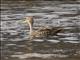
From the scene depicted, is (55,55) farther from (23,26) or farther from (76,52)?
(23,26)

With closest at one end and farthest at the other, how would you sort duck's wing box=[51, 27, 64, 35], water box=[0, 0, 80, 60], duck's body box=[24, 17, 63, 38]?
water box=[0, 0, 80, 60] < duck's body box=[24, 17, 63, 38] < duck's wing box=[51, 27, 64, 35]

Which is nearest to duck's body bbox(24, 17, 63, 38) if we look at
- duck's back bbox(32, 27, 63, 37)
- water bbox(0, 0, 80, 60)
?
duck's back bbox(32, 27, 63, 37)

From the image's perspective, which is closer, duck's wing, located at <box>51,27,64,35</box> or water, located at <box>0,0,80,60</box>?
water, located at <box>0,0,80,60</box>

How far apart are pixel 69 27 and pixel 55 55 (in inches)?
93.0

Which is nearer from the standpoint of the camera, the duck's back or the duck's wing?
the duck's back

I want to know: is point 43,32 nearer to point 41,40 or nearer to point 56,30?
point 41,40

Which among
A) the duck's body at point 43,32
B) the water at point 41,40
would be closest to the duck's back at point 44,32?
the duck's body at point 43,32

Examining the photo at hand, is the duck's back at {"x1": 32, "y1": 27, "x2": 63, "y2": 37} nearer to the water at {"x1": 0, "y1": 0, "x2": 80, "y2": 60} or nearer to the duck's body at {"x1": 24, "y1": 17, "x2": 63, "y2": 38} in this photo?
the duck's body at {"x1": 24, "y1": 17, "x2": 63, "y2": 38}

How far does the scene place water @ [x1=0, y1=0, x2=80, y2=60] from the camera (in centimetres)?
753

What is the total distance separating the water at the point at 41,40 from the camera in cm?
753

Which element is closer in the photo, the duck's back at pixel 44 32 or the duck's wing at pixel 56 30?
the duck's back at pixel 44 32

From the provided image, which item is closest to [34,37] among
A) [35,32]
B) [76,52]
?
[35,32]

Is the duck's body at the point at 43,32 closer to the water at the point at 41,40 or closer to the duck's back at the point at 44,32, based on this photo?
the duck's back at the point at 44,32

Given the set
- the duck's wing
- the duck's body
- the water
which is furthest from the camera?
the duck's wing
